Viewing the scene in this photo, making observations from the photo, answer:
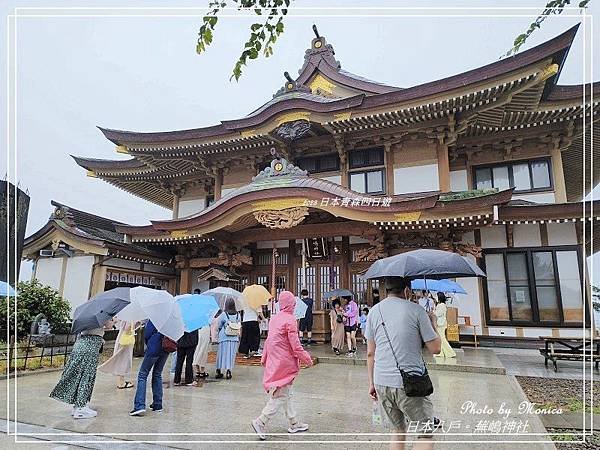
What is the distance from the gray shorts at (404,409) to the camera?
3.10 m

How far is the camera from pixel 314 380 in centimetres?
762

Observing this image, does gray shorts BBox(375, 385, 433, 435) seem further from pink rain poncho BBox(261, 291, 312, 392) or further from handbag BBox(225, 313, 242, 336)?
handbag BBox(225, 313, 242, 336)

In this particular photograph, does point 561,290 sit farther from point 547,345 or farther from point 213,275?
point 213,275

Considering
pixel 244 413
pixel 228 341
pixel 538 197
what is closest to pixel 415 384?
pixel 244 413

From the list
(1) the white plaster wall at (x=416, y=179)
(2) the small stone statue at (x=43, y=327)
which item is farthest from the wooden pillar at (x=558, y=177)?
(2) the small stone statue at (x=43, y=327)

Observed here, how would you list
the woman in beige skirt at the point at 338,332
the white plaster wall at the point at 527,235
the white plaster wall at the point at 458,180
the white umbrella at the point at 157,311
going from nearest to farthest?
the white umbrella at the point at 157,311, the woman in beige skirt at the point at 338,332, the white plaster wall at the point at 527,235, the white plaster wall at the point at 458,180

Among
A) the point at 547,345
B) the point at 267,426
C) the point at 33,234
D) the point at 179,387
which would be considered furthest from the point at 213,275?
the point at 547,345

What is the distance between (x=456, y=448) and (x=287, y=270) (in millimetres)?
10020

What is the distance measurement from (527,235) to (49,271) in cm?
1584

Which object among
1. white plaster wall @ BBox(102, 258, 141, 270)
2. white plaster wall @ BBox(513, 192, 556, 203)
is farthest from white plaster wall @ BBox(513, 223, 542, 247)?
white plaster wall @ BBox(102, 258, 141, 270)

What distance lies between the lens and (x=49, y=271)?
1448 centimetres

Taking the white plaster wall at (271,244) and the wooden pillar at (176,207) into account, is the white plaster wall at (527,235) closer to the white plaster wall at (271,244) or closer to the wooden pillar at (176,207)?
Answer: the white plaster wall at (271,244)

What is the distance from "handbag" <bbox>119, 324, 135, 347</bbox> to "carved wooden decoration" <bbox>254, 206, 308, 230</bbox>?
5.80 m

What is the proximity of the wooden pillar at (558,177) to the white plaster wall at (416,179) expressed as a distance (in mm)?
3359
